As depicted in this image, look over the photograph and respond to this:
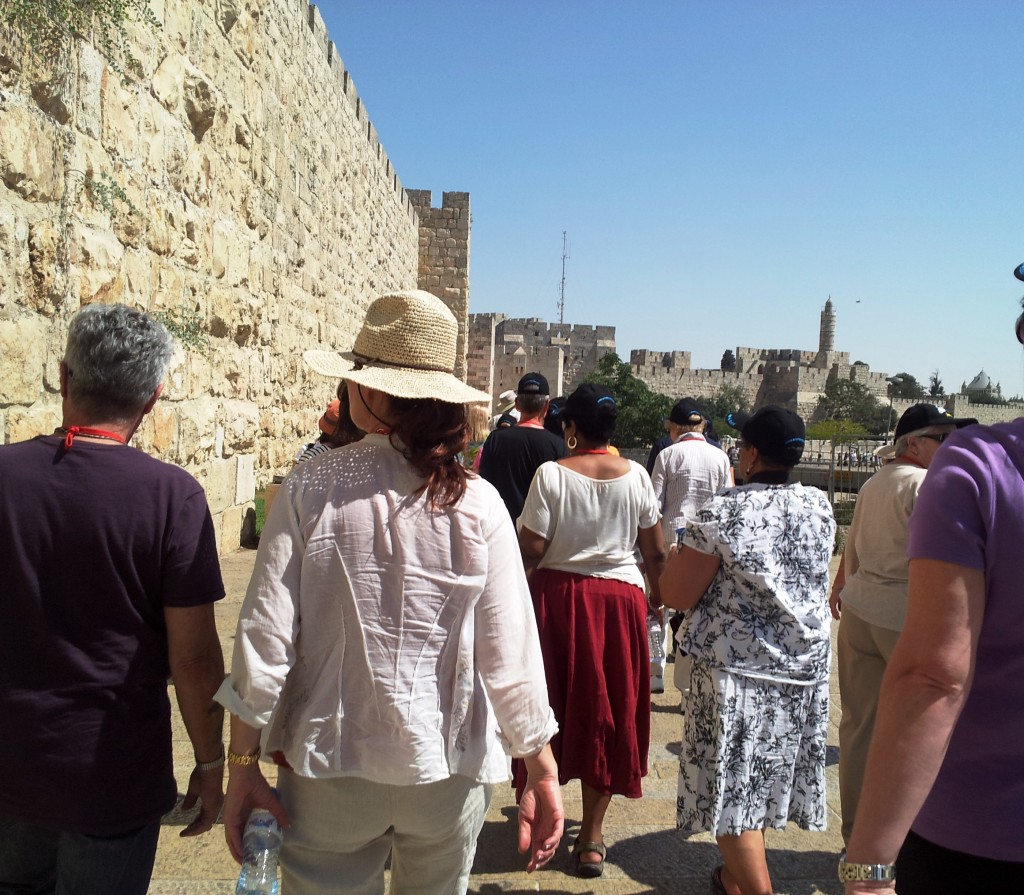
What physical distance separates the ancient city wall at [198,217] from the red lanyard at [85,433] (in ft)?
4.12

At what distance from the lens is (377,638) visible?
1640mm

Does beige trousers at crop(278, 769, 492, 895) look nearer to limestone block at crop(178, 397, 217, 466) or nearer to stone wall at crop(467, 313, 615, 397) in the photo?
limestone block at crop(178, 397, 217, 466)

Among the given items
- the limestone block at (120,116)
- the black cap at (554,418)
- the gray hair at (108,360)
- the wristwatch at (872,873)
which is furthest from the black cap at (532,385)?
the wristwatch at (872,873)

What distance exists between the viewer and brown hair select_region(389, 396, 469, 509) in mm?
1715

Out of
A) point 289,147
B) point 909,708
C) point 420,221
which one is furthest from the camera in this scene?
point 420,221

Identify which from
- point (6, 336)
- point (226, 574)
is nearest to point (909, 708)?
point (6, 336)

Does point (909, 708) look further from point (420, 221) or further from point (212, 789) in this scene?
point (420, 221)

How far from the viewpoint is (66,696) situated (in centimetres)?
163

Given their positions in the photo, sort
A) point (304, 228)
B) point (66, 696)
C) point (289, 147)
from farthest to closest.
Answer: point (304, 228) → point (289, 147) → point (66, 696)

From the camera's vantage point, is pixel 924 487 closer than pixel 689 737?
Yes

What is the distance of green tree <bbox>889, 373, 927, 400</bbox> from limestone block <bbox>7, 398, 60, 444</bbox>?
67.7 m

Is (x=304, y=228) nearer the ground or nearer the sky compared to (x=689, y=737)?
nearer the sky

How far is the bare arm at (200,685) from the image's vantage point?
5.69ft

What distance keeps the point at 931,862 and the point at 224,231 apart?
467cm
